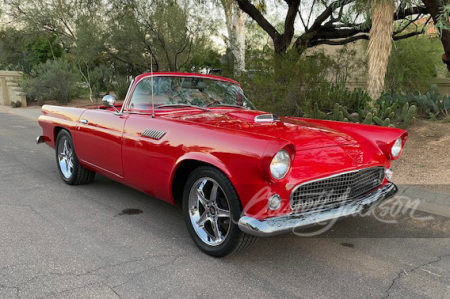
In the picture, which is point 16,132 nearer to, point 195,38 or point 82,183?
point 82,183

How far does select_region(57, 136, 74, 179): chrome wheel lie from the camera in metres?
5.09

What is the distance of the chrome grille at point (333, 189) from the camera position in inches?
110

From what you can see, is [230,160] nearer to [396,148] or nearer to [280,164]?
[280,164]

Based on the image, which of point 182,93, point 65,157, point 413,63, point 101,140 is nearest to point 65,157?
point 65,157

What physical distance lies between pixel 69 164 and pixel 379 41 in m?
6.23

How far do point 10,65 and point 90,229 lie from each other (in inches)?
1070

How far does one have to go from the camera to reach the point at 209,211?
122 inches

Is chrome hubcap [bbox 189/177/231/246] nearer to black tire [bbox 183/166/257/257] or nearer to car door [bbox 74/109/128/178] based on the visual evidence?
black tire [bbox 183/166/257/257]

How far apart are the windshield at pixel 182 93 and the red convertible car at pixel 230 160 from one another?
0.01m

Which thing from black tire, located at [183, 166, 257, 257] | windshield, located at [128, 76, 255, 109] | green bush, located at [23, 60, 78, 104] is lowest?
black tire, located at [183, 166, 257, 257]

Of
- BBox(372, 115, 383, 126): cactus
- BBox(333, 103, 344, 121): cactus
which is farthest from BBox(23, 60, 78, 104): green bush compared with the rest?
BBox(372, 115, 383, 126): cactus

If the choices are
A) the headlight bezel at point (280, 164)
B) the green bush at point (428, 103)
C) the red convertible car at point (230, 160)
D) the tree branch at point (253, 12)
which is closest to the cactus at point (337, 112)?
the green bush at point (428, 103)

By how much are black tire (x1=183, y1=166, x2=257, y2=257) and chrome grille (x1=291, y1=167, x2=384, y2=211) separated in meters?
0.45

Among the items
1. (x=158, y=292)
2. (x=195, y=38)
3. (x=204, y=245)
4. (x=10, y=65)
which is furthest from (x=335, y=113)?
(x=10, y=65)
